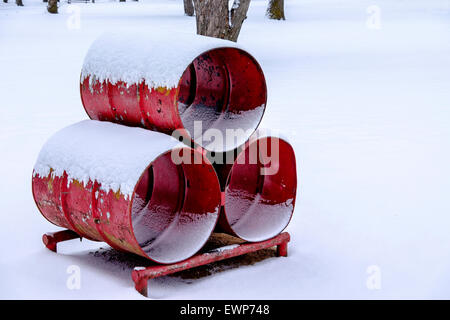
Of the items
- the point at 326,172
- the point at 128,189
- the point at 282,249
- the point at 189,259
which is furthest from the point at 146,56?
the point at 326,172

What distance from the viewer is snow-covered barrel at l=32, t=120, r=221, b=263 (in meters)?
3.70

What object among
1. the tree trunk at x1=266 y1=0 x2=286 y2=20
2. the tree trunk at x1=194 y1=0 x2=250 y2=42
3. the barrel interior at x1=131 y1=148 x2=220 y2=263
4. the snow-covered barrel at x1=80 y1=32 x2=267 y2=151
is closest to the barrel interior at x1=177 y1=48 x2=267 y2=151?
the snow-covered barrel at x1=80 y1=32 x2=267 y2=151

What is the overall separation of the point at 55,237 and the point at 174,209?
2.57 ft

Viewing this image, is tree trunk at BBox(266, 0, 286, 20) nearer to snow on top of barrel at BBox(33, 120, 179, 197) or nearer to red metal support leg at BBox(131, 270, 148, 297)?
Answer: snow on top of barrel at BBox(33, 120, 179, 197)

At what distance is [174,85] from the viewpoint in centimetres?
372

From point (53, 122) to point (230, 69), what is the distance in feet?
14.9

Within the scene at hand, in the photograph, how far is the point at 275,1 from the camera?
69.2 ft

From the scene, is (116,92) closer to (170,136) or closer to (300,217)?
(170,136)

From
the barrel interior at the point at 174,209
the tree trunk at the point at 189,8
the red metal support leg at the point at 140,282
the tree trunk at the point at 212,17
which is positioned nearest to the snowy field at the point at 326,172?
the red metal support leg at the point at 140,282

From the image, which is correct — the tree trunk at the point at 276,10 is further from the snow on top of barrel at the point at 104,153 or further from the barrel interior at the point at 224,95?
the snow on top of barrel at the point at 104,153

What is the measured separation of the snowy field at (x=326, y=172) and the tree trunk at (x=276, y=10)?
5041mm

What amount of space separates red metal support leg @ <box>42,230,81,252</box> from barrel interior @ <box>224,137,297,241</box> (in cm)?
101

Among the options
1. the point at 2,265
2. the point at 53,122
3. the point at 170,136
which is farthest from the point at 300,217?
the point at 53,122

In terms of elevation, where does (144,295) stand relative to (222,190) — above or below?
below
